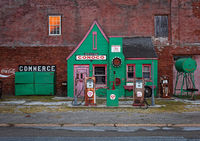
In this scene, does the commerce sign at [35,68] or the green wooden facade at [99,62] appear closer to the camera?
the green wooden facade at [99,62]

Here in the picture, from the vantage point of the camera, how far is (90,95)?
42.9 ft

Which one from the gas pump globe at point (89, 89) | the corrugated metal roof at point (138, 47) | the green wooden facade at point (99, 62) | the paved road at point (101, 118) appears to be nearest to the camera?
the paved road at point (101, 118)

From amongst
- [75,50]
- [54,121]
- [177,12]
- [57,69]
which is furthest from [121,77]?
[54,121]

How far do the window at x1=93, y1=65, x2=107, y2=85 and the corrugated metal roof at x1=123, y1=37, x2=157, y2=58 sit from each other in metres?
2.17

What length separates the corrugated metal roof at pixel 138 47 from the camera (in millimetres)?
18359

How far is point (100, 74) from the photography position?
18641 millimetres

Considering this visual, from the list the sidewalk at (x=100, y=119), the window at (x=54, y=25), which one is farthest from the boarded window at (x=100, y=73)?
the sidewalk at (x=100, y=119)

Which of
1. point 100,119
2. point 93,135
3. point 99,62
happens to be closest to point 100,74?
point 99,62

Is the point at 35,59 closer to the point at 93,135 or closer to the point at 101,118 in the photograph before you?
the point at 101,118

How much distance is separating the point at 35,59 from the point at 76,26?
450cm

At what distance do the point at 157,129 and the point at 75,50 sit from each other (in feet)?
38.2

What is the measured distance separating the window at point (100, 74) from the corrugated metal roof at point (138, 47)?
217 cm

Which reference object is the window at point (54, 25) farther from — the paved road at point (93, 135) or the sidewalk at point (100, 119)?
the paved road at point (93, 135)

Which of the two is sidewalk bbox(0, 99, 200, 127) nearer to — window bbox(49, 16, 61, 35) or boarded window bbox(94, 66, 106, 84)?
boarded window bbox(94, 66, 106, 84)
